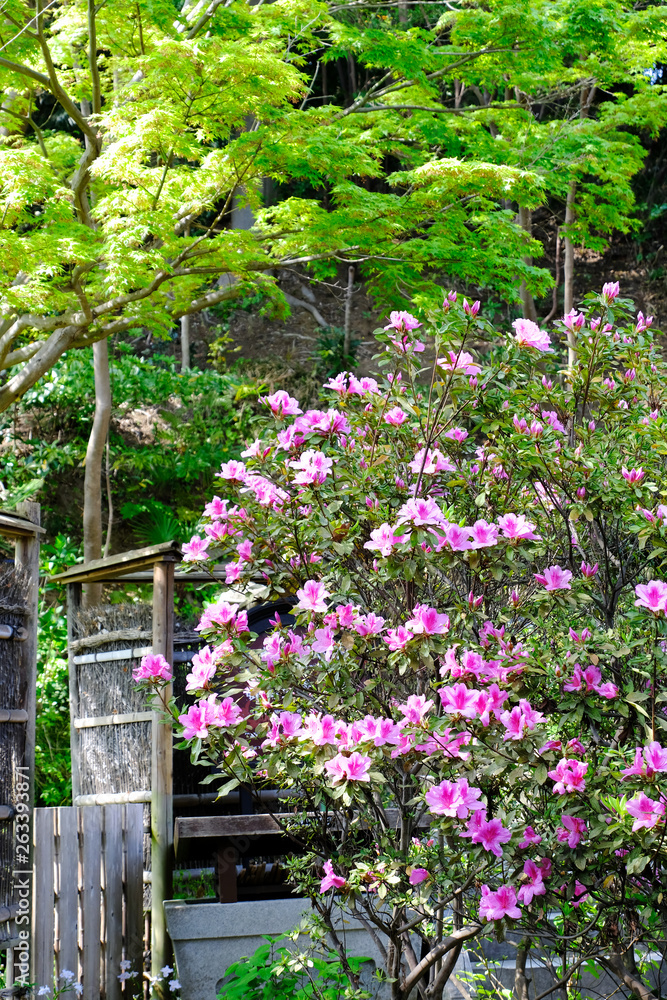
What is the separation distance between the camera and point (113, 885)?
181 inches

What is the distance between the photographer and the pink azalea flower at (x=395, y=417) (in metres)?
2.96

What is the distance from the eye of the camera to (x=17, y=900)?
4.61 m

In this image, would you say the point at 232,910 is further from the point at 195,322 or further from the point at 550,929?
the point at 195,322

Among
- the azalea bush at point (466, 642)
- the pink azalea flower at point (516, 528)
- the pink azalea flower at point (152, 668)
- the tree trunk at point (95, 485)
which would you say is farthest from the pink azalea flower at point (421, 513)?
the tree trunk at point (95, 485)

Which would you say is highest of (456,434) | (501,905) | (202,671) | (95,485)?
(95,485)

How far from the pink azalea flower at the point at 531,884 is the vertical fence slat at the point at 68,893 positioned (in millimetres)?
2700

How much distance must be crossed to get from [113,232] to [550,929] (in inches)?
218

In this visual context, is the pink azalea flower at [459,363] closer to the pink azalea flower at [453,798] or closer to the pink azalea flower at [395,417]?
the pink azalea flower at [395,417]

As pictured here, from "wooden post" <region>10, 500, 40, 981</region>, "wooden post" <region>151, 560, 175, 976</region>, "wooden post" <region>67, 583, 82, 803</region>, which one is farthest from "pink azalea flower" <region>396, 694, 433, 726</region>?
"wooden post" <region>67, 583, 82, 803</region>

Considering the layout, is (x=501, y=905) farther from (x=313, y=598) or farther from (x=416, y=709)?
(x=313, y=598)

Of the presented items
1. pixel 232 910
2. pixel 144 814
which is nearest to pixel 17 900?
pixel 144 814

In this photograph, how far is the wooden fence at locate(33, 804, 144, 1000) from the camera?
4.45 meters

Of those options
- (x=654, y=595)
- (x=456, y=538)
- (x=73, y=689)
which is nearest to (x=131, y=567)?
(x=73, y=689)

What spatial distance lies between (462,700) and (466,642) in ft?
0.93
